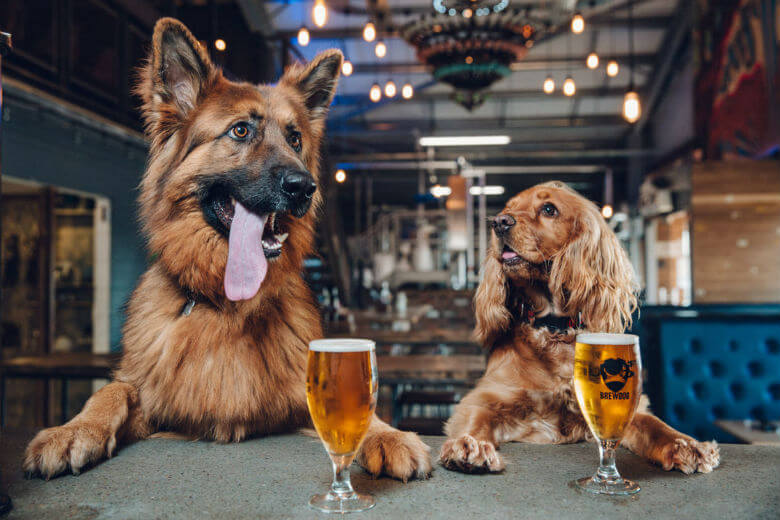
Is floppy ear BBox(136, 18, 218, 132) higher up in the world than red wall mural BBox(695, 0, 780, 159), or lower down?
lower down

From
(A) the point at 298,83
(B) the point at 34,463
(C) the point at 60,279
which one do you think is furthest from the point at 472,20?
(C) the point at 60,279

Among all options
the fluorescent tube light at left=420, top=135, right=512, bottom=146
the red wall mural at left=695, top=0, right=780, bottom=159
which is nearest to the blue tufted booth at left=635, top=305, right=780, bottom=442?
the red wall mural at left=695, top=0, right=780, bottom=159

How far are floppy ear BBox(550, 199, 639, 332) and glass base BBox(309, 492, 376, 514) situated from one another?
796mm

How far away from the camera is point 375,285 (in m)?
13.2

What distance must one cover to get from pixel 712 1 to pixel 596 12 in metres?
1.56

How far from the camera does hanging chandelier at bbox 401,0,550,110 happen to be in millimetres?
4398

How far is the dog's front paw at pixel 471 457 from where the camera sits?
1.02m

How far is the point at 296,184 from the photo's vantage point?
1.28 meters

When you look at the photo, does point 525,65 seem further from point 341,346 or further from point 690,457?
point 341,346

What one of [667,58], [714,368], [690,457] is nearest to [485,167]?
[667,58]

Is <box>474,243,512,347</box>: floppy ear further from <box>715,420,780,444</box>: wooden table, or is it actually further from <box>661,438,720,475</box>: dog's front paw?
<box>715,420,780,444</box>: wooden table

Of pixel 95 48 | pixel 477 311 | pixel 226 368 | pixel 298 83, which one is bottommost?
pixel 226 368

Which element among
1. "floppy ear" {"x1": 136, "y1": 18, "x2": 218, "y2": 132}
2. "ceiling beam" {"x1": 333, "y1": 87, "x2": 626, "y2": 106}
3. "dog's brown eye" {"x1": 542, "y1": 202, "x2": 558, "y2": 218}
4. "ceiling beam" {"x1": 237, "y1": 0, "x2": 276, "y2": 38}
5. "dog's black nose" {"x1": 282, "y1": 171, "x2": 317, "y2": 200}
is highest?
"ceiling beam" {"x1": 237, "y1": 0, "x2": 276, "y2": 38}

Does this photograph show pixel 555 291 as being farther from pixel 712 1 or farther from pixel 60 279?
pixel 712 1
